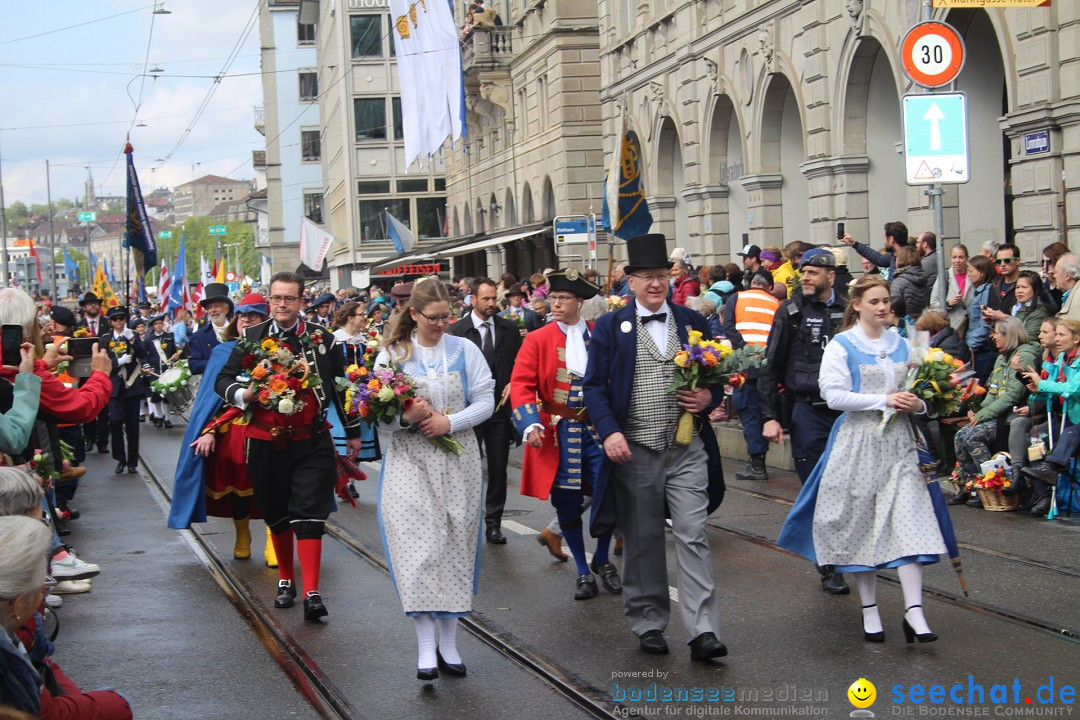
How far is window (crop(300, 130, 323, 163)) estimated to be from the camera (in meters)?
96.2

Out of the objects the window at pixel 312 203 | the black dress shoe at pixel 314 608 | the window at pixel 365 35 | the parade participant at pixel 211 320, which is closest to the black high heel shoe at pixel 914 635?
the black dress shoe at pixel 314 608

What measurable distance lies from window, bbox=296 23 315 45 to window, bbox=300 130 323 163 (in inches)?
240

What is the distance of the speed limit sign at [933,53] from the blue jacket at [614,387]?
20.0 feet

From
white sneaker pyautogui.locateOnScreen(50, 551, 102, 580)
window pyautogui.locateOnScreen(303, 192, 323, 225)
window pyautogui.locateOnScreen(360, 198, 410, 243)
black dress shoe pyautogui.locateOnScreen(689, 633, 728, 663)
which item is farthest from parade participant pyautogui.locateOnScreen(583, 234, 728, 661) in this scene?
window pyautogui.locateOnScreen(303, 192, 323, 225)

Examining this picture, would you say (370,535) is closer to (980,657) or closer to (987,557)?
(987,557)

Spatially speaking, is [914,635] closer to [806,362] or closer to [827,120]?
[806,362]

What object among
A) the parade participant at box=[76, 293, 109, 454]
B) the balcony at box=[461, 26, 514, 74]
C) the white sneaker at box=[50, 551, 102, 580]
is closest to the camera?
the white sneaker at box=[50, 551, 102, 580]

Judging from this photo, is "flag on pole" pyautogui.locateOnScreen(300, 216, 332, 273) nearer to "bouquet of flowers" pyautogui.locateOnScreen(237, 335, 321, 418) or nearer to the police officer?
"bouquet of flowers" pyautogui.locateOnScreen(237, 335, 321, 418)

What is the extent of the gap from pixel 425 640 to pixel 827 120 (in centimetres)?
1736

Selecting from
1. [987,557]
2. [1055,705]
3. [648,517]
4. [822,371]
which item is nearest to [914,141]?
[987,557]

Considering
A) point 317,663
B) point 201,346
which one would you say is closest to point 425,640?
point 317,663

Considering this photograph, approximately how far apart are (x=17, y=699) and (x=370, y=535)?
7.49 m

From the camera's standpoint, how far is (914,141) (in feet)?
40.4

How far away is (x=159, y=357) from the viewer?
23.3 metres
